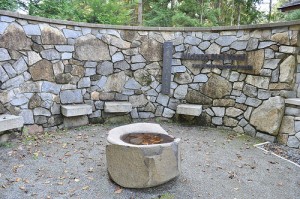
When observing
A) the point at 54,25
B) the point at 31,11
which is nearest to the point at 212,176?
the point at 54,25

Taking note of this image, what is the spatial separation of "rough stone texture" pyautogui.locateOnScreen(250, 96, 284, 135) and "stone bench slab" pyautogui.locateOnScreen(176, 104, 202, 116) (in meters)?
1.01

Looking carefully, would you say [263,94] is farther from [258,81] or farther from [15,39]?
[15,39]

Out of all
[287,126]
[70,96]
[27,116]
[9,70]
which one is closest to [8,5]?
[9,70]

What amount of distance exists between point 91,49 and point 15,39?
4.31 ft

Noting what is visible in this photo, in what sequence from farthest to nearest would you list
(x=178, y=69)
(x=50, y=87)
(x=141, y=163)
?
(x=178, y=69), (x=50, y=87), (x=141, y=163)

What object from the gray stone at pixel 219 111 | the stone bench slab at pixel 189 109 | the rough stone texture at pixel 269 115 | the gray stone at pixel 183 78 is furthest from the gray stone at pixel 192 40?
the rough stone texture at pixel 269 115

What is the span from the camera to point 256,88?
4.36 meters

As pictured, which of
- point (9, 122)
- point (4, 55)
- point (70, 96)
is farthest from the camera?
point (70, 96)

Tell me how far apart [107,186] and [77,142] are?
150 cm

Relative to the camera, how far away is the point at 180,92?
5133 millimetres

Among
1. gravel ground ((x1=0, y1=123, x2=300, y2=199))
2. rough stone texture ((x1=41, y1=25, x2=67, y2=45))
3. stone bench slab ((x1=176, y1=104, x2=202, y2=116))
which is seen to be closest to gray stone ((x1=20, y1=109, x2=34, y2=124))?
gravel ground ((x1=0, y1=123, x2=300, y2=199))

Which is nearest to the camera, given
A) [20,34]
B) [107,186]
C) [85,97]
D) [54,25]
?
[107,186]

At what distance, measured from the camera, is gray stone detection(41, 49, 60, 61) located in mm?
4168

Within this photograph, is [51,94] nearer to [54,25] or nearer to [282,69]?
[54,25]
